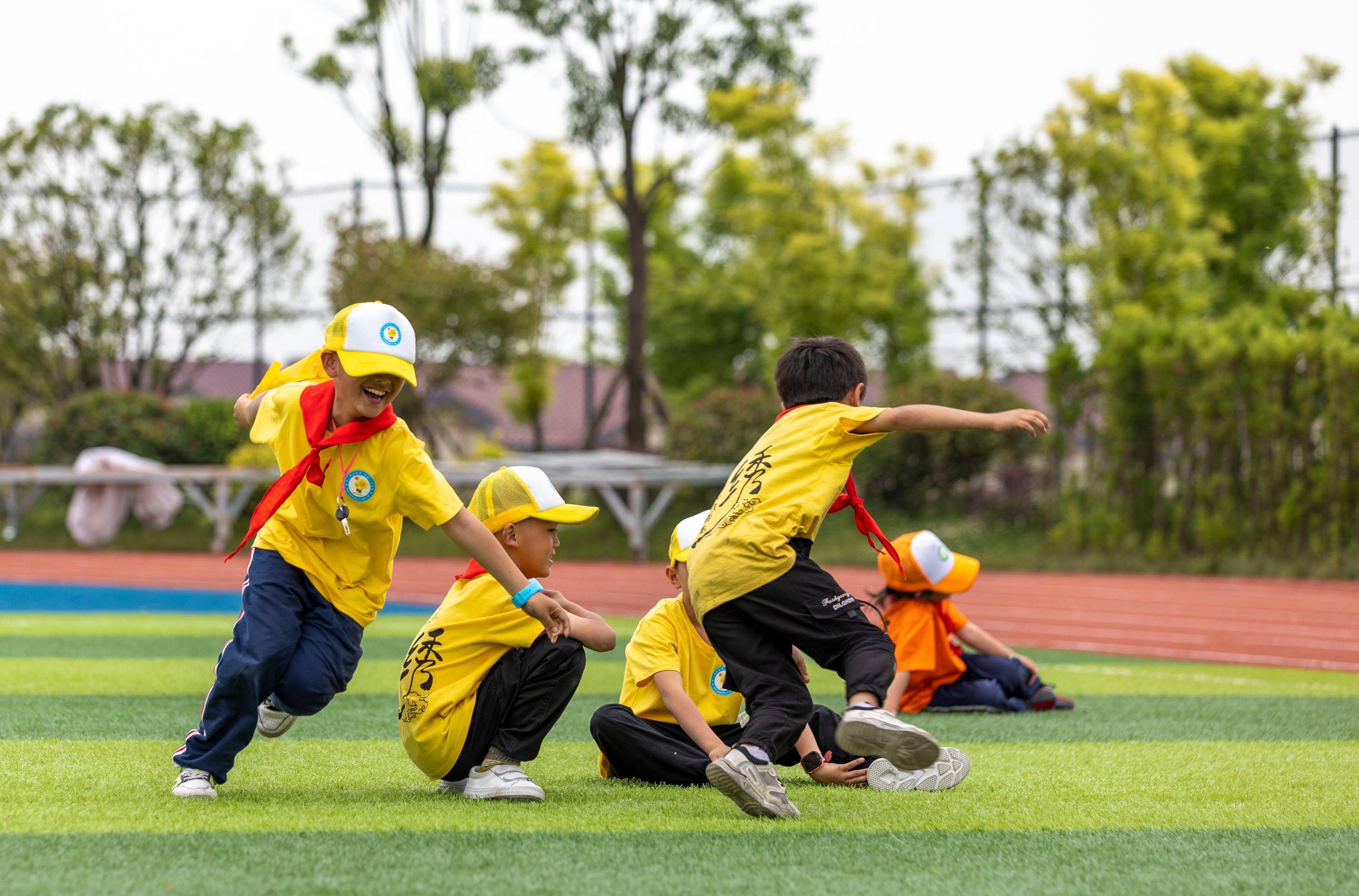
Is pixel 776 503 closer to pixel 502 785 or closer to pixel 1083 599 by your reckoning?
pixel 502 785

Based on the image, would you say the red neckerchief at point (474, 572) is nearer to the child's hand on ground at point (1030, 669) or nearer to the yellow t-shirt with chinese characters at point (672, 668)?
the yellow t-shirt with chinese characters at point (672, 668)

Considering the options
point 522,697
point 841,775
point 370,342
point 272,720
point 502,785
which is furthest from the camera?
point 841,775

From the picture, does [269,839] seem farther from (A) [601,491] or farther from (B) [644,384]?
(B) [644,384]

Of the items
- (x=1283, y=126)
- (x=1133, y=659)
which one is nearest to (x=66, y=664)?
(x=1133, y=659)

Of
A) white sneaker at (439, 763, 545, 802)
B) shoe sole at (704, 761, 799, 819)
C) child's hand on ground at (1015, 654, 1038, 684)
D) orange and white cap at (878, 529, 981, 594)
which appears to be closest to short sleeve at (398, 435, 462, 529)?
white sneaker at (439, 763, 545, 802)

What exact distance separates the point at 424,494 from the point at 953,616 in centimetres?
323

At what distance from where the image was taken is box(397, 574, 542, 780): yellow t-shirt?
383cm

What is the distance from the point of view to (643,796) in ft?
13.0

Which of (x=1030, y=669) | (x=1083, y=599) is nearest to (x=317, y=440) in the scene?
(x=1030, y=669)

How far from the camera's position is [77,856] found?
2.98m

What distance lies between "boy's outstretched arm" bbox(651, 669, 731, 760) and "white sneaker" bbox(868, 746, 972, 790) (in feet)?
1.82

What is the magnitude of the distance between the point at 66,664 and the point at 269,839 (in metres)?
4.92

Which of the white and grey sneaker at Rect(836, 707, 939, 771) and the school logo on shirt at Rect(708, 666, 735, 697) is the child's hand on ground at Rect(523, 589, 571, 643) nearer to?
the white and grey sneaker at Rect(836, 707, 939, 771)

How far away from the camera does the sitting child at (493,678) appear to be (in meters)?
3.83
